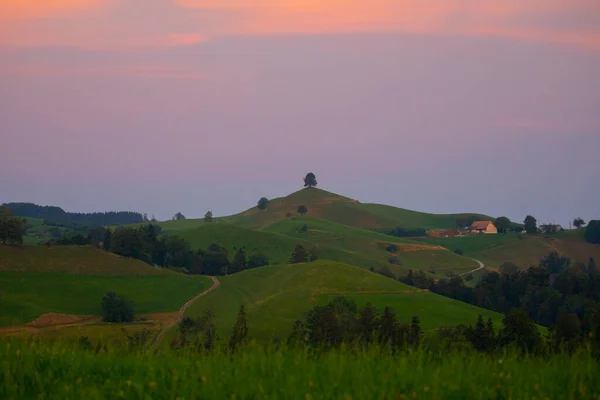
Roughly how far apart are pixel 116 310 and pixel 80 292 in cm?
1163

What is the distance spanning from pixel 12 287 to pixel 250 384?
96824mm

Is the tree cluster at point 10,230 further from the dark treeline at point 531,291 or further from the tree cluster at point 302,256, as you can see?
the dark treeline at point 531,291

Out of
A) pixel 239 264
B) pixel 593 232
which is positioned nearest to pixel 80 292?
pixel 239 264

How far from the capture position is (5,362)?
31.8 feet

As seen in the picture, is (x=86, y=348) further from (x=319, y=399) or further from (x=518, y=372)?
(x=518, y=372)

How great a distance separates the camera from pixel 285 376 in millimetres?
9398

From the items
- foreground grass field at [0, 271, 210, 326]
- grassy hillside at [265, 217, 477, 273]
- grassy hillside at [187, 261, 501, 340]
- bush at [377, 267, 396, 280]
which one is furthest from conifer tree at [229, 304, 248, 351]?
grassy hillside at [265, 217, 477, 273]

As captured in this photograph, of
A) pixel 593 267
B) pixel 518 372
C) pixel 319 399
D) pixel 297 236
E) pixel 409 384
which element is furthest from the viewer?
pixel 297 236

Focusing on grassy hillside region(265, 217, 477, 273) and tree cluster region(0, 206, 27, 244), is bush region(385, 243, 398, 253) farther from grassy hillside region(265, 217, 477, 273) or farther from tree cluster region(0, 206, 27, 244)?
tree cluster region(0, 206, 27, 244)

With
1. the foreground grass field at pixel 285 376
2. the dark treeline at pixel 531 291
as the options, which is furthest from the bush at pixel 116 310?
the foreground grass field at pixel 285 376

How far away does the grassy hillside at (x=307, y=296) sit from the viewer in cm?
8681

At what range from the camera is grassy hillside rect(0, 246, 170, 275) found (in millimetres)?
105188

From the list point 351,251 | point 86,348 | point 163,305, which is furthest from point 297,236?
point 86,348

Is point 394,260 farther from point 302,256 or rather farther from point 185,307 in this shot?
point 185,307
